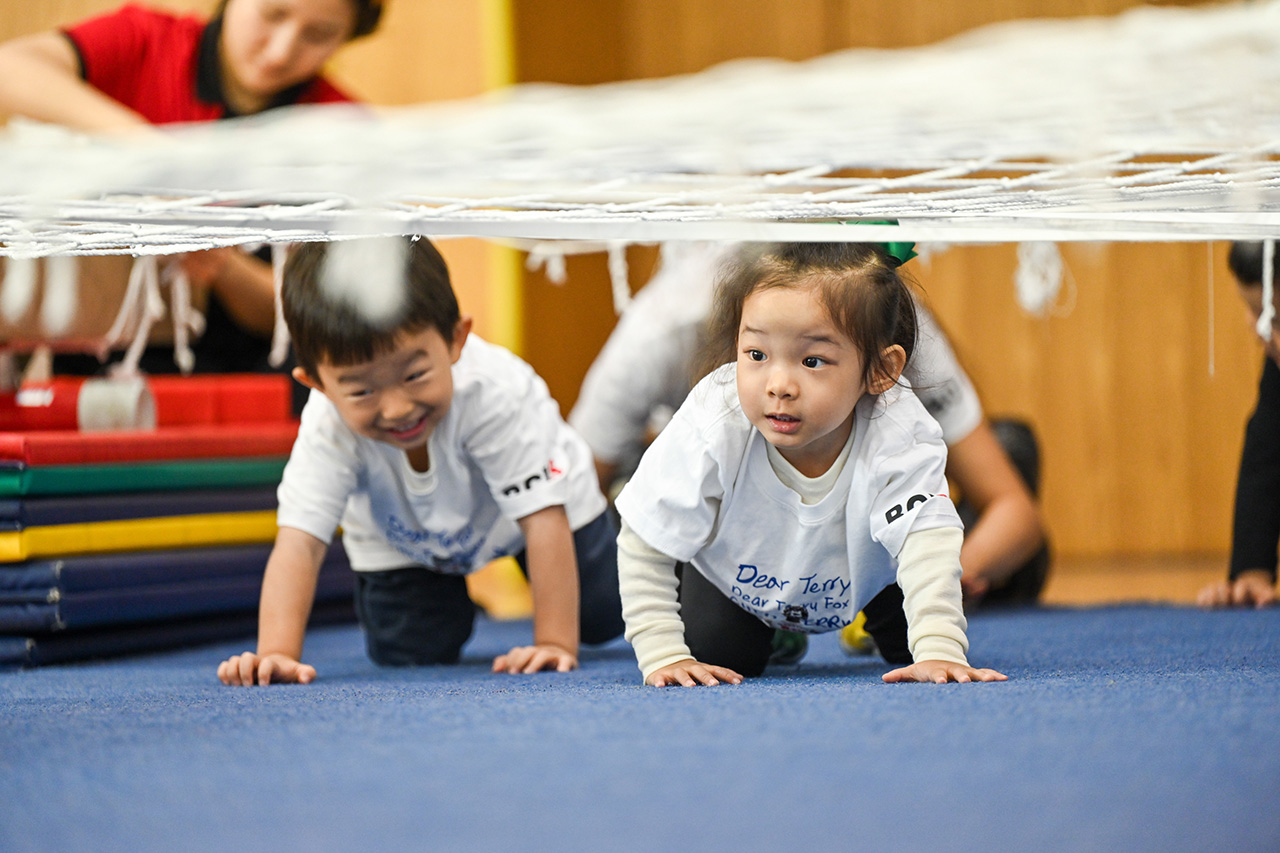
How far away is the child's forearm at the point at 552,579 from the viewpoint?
1.15 m

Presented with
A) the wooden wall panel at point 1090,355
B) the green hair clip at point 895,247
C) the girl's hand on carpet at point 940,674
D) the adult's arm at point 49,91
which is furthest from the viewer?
the wooden wall panel at point 1090,355

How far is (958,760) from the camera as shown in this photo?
599mm

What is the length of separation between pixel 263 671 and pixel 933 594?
55cm

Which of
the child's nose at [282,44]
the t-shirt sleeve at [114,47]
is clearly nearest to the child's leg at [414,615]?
the child's nose at [282,44]

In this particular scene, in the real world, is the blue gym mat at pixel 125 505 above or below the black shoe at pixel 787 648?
above

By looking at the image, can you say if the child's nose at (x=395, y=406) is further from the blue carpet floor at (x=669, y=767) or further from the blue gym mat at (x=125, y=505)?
the blue gym mat at (x=125, y=505)

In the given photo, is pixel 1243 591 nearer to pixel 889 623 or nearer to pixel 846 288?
pixel 889 623

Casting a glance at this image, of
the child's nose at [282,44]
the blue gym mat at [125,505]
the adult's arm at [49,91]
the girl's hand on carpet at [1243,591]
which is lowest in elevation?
the girl's hand on carpet at [1243,591]

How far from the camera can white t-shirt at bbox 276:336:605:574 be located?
3.78ft

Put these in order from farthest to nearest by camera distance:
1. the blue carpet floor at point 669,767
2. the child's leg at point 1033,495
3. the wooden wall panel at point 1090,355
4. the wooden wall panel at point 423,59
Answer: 1. the wooden wall panel at point 1090,355
2. the wooden wall panel at point 423,59
3. the child's leg at point 1033,495
4. the blue carpet floor at point 669,767

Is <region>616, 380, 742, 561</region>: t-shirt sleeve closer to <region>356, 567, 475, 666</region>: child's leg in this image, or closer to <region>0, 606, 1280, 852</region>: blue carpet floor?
<region>0, 606, 1280, 852</region>: blue carpet floor

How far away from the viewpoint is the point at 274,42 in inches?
62.5

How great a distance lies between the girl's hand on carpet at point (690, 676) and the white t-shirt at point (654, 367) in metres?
0.59

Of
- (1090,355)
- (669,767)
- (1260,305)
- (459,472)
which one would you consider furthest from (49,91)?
(1090,355)
